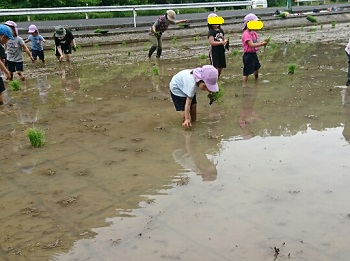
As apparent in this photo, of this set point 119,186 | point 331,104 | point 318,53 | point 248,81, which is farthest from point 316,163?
point 318,53

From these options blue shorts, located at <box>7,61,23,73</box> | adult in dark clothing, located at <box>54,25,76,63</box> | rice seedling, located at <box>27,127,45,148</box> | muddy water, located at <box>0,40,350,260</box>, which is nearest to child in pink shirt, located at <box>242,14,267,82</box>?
muddy water, located at <box>0,40,350,260</box>

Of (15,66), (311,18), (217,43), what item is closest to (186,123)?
(217,43)

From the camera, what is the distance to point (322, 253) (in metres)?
2.97

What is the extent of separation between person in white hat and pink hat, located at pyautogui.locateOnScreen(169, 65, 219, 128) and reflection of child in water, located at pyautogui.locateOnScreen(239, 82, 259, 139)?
2.24 ft

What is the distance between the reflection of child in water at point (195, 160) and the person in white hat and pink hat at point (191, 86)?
633 mm

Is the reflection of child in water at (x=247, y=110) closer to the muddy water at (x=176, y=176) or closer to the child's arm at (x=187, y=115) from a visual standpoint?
the muddy water at (x=176, y=176)

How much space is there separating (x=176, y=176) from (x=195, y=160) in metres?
0.51

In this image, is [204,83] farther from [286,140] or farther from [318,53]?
[318,53]

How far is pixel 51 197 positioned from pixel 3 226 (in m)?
0.57

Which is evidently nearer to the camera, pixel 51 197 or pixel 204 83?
pixel 51 197

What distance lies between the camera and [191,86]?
5.80 metres

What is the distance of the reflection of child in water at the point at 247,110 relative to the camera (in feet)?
19.0

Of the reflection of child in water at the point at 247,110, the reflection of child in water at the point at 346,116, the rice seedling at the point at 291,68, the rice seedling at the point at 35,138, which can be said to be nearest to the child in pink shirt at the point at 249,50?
the reflection of child in water at the point at 247,110

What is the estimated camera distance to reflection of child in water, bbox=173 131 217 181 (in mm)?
4477
